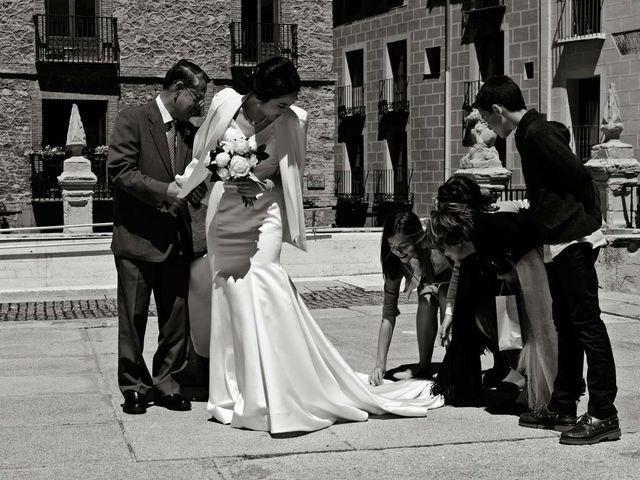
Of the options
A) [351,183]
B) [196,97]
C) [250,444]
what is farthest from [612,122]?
[351,183]

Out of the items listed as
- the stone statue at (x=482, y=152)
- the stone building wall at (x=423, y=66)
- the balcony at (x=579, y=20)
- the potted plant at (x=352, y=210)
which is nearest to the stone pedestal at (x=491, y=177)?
the stone statue at (x=482, y=152)

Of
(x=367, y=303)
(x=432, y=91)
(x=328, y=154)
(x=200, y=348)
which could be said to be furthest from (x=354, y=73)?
(x=200, y=348)

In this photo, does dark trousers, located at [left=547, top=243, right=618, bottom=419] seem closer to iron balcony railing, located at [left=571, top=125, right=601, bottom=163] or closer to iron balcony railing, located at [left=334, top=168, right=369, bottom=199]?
iron balcony railing, located at [left=571, top=125, right=601, bottom=163]

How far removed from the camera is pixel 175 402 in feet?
21.6

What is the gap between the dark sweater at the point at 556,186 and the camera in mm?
5707

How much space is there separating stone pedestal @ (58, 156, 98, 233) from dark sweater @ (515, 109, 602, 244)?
13.1 m

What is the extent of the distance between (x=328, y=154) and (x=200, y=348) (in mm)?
21569

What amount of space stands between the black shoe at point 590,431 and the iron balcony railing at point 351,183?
29.2 m

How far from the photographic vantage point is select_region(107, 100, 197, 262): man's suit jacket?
6480 mm

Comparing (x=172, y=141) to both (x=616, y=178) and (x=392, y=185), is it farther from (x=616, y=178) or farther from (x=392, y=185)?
(x=392, y=185)

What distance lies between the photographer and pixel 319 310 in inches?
463

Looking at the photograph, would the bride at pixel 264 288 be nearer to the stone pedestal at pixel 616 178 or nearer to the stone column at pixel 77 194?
the stone pedestal at pixel 616 178

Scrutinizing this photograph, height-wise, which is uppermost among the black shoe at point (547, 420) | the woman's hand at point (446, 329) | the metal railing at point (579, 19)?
the metal railing at point (579, 19)

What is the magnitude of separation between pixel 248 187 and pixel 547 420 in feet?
6.78
